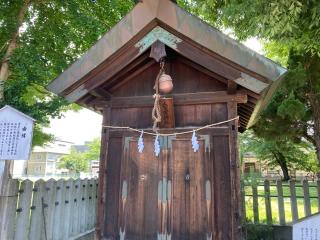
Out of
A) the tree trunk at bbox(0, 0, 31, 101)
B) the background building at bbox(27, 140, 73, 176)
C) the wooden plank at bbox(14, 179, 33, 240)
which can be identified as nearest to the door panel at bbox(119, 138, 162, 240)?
the wooden plank at bbox(14, 179, 33, 240)

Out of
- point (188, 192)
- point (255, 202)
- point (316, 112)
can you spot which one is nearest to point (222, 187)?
point (188, 192)

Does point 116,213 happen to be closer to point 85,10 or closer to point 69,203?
point 69,203

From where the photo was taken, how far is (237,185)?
12.8ft

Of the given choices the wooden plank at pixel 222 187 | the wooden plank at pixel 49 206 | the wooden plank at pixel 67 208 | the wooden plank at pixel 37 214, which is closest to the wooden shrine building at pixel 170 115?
the wooden plank at pixel 222 187

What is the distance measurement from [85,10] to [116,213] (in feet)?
21.6

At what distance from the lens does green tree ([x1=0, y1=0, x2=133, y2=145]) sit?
624 centimetres

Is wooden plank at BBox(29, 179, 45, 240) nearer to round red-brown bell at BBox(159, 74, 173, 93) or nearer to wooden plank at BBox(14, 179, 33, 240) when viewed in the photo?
wooden plank at BBox(14, 179, 33, 240)

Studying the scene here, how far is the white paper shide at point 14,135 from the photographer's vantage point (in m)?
3.51

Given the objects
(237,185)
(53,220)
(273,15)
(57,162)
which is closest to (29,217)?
(53,220)

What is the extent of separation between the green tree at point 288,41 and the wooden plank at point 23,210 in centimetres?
510

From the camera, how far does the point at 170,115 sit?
427cm

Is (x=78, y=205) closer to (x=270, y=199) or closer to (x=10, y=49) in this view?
(x=10, y=49)

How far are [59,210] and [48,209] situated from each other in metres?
0.45

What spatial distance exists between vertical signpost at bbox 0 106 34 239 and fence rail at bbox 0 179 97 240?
245 mm
